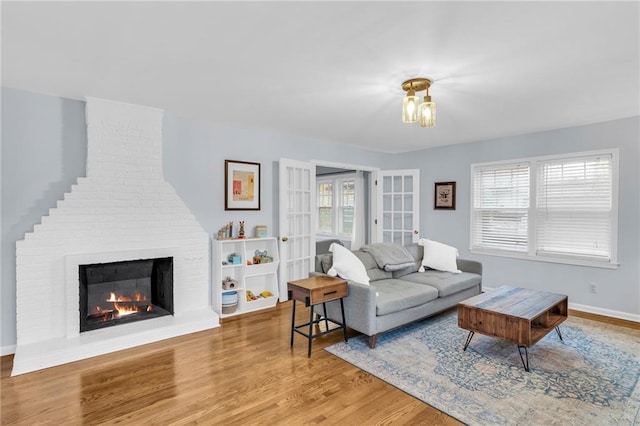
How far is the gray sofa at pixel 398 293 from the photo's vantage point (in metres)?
3.15

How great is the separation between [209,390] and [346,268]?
1.66m

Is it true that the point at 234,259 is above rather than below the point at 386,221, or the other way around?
below

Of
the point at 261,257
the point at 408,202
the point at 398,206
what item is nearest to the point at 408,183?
the point at 408,202

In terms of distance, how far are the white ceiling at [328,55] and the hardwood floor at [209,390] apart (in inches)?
95.0

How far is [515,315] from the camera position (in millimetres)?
2752

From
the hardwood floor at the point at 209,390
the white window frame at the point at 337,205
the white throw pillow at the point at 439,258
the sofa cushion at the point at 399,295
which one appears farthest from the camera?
the white window frame at the point at 337,205

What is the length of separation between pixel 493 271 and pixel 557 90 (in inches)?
117

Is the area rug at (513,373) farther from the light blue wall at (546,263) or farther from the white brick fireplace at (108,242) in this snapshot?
the white brick fireplace at (108,242)

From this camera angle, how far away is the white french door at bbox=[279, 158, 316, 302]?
4.73 metres

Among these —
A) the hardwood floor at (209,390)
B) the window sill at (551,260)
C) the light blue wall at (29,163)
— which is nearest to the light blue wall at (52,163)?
the light blue wall at (29,163)

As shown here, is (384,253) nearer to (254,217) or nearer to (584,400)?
(254,217)

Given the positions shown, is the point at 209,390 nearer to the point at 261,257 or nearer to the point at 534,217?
the point at 261,257

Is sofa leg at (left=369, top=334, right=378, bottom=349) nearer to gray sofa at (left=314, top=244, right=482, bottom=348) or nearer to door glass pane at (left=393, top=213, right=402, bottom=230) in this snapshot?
gray sofa at (left=314, top=244, right=482, bottom=348)

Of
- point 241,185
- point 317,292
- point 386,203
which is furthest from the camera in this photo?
point 386,203
